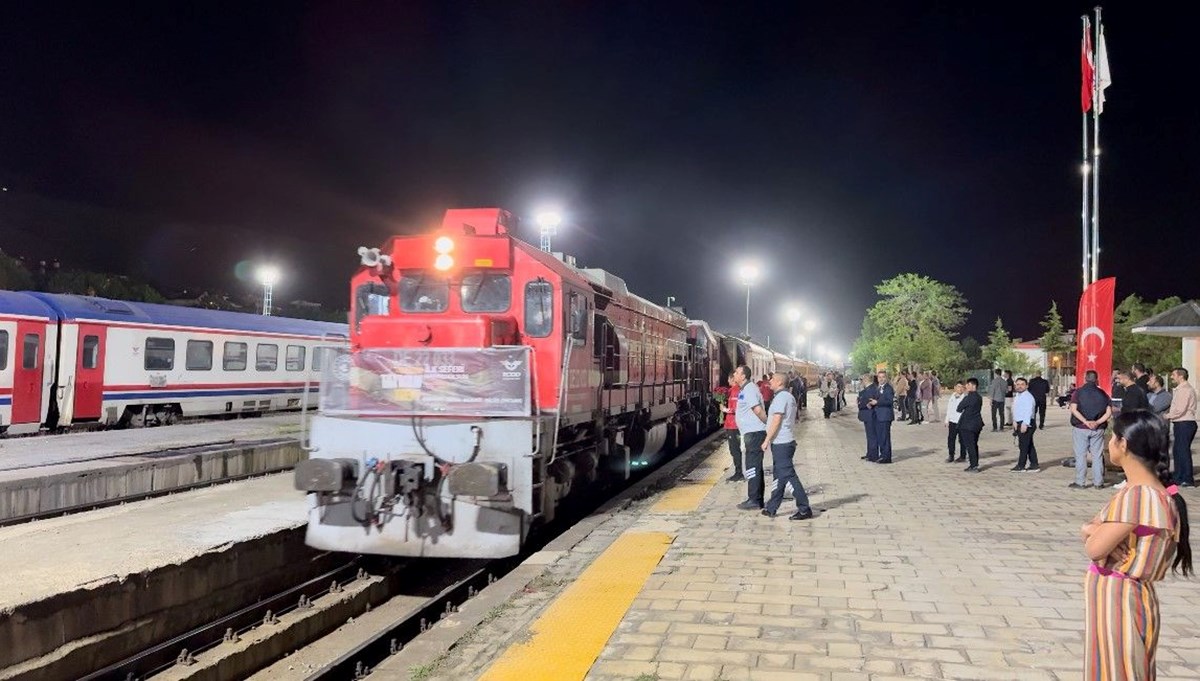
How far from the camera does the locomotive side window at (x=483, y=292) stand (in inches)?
348

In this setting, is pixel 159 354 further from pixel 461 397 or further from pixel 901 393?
pixel 901 393

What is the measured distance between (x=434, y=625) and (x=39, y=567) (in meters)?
3.41

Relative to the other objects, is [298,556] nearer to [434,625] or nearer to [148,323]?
[434,625]

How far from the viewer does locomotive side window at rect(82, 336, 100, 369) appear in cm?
1756

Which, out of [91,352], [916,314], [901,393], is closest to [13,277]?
[91,352]

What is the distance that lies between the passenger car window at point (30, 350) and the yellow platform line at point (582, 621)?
14.8 m

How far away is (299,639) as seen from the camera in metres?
7.30

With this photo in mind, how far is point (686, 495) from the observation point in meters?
10.9

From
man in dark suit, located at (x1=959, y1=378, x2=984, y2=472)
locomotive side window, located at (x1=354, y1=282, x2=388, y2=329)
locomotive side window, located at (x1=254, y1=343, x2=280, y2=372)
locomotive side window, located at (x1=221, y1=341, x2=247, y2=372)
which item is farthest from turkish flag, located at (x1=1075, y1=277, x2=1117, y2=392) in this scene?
locomotive side window, located at (x1=254, y1=343, x2=280, y2=372)

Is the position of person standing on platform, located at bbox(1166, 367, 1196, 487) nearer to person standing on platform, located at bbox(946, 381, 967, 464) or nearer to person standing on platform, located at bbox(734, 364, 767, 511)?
person standing on platform, located at bbox(946, 381, 967, 464)

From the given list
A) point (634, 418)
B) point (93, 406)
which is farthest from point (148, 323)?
point (634, 418)

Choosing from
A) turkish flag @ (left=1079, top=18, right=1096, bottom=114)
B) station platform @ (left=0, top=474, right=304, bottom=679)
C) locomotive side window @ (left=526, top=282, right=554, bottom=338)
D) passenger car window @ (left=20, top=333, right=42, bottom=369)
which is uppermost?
turkish flag @ (left=1079, top=18, right=1096, bottom=114)

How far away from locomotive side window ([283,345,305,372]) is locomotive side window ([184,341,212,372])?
333 centimetres

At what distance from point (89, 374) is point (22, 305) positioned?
2138 mm
